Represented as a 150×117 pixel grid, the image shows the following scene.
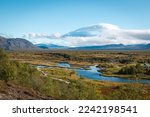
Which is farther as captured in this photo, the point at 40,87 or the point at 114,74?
the point at 114,74

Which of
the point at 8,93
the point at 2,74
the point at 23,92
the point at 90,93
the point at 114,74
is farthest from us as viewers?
the point at 114,74

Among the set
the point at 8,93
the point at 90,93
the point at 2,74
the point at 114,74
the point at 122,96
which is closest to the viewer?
the point at 8,93

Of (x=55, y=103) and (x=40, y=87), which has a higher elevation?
(x=55, y=103)

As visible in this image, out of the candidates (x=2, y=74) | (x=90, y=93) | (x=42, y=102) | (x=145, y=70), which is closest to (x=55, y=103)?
(x=42, y=102)

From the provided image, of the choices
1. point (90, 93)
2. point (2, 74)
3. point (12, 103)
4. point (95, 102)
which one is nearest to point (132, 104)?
point (95, 102)

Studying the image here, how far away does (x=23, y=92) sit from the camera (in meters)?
25.4

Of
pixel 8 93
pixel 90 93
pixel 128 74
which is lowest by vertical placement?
pixel 128 74

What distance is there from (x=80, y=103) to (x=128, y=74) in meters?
125

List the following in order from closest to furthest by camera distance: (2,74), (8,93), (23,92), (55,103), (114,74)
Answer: (55,103), (8,93), (23,92), (2,74), (114,74)

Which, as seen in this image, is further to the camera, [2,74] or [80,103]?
[2,74]

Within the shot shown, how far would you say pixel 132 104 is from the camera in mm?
14602

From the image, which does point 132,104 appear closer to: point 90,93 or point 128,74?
point 90,93

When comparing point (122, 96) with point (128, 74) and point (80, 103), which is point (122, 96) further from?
point (128, 74)

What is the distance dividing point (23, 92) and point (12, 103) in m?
10.7
